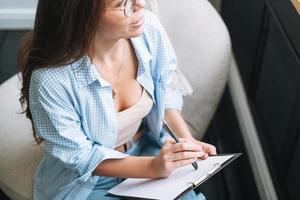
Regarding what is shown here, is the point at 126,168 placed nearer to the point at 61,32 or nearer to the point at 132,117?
the point at 132,117

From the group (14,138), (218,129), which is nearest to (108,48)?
(14,138)

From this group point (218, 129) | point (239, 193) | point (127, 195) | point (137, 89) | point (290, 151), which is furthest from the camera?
point (218, 129)

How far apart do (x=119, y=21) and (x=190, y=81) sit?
1.76 ft

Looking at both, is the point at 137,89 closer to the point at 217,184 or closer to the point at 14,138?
the point at 14,138

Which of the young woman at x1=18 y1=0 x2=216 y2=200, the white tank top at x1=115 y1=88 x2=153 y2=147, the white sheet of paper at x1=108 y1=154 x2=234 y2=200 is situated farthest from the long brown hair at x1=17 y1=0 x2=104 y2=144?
the white sheet of paper at x1=108 y1=154 x2=234 y2=200

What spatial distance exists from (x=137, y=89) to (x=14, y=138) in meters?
0.43

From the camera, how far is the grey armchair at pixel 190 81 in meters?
1.24

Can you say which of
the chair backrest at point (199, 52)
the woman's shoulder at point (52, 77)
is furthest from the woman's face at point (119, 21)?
the chair backrest at point (199, 52)

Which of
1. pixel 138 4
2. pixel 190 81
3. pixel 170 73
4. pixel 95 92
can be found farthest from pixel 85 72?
pixel 190 81

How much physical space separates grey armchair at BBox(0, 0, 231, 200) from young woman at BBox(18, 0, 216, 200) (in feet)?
0.42

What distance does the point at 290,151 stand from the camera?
4.14 feet

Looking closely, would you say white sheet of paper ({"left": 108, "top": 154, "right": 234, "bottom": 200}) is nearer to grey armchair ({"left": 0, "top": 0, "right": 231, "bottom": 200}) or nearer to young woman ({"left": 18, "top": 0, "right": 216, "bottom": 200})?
young woman ({"left": 18, "top": 0, "right": 216, "bottom": 200})

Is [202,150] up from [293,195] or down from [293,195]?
up

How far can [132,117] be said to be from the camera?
1.04m
